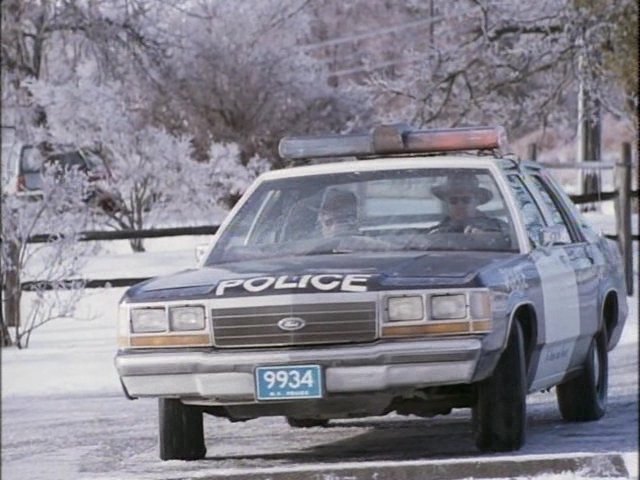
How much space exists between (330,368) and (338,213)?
5.25ft

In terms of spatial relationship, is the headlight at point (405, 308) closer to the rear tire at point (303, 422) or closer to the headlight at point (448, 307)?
the headlight at point (448, 307)

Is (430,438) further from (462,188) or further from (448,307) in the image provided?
(448,307)

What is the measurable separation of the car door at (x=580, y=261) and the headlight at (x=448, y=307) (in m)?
1.66

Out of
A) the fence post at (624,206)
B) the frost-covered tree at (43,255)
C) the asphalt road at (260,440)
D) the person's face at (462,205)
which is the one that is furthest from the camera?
the fence post at (624,206)

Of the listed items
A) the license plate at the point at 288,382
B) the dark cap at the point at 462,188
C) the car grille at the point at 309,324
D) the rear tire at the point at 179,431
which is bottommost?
the rear tire at the point at 179,431

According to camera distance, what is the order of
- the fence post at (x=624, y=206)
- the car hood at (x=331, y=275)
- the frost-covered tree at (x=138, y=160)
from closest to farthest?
the car hood at (x=331, y=275) < the fence post at (x=624, y=206) < the frost-covered tree at (x=138, y=160)

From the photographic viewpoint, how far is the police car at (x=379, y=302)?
7.35 metres

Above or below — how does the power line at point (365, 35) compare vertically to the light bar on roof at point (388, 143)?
above

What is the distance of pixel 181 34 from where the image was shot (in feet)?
74.9

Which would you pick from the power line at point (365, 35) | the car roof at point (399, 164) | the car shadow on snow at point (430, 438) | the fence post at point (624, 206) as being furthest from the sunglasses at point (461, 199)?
the power line at point (365, 35)

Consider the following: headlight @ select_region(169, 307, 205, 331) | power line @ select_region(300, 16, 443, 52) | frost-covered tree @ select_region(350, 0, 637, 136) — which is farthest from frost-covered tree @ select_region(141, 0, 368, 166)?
headlight @ select_region(169, 307, 205, 331)

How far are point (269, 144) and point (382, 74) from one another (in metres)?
2.04

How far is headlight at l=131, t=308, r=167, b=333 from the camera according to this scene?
7.62 metres

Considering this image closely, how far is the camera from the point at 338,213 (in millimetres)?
8719
